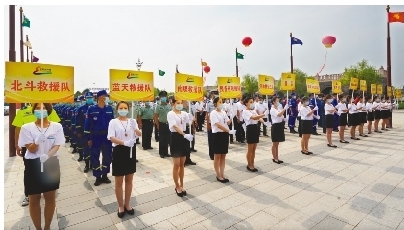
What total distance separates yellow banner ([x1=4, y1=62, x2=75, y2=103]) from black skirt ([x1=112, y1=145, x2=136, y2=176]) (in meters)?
1.21

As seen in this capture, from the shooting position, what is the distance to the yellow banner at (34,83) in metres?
3.54

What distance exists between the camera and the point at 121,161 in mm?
3932

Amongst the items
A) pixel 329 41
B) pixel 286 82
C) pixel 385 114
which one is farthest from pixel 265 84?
→ pixel 385 114

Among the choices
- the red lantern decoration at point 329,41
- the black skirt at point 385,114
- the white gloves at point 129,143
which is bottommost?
the white gloves at point 129,143

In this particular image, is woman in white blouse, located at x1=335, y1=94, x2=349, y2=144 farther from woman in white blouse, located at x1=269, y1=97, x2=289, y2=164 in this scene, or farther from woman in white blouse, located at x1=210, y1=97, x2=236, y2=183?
woman in white blouse, located at x1=210, y1=97, x2=236, y2=183

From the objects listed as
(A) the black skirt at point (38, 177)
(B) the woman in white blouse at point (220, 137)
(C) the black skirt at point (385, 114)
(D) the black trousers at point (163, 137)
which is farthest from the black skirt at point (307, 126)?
(C) the black skirt at point (385, 114)

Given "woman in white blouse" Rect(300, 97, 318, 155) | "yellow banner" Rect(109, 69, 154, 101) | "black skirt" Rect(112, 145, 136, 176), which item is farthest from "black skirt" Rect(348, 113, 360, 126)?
"black skirt" Rect(112, 145, 136, 176)

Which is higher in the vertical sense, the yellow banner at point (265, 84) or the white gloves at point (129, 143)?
the yellow banner at point (265, 84)

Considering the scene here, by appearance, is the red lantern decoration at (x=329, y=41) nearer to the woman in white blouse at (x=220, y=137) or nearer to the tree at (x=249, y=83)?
the woman in white blouse at (x=220, y=137)

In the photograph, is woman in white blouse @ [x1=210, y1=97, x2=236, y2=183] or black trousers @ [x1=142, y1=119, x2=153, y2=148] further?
black trousers @ [x1=142, y1=119, x2=153, y2=148]

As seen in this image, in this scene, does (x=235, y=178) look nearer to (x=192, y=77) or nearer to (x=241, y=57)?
(x=192, y=77)

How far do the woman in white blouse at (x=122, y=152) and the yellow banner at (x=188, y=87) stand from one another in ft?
5.15

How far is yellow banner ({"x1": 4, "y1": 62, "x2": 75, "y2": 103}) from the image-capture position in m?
3.54

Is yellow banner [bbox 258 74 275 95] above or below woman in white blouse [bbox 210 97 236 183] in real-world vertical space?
above
